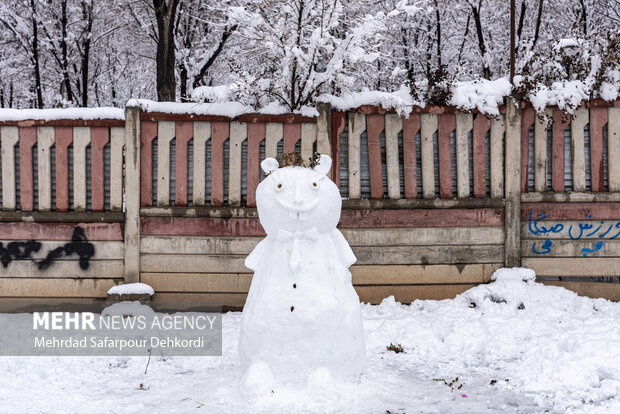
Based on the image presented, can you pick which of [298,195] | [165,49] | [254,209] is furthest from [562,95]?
[165,49]

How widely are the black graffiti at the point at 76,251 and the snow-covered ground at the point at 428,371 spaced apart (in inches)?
28.5

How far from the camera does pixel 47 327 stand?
232 inches

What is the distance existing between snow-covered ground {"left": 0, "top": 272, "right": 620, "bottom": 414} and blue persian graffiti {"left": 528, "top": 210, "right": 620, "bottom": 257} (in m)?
0.62

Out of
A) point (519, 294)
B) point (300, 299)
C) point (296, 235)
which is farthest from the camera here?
point (519, 294)

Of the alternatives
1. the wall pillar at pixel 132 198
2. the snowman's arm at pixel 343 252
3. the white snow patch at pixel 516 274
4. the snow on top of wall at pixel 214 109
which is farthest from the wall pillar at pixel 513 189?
the wall pillar at pixel 132 198

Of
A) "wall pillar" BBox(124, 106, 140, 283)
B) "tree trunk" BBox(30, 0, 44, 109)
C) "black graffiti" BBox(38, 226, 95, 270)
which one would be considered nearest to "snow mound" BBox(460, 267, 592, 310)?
Answer: "wall pillar" BBox(124, 106, 140, 283)

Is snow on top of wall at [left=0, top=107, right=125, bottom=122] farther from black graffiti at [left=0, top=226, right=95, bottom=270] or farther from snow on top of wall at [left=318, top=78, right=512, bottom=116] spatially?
snow on top of wall at [left=318, top=78, right=512, bottom=116]

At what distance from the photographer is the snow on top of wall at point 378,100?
628cm

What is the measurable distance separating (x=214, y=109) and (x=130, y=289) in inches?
96.2

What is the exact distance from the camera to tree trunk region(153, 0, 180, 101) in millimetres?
9375

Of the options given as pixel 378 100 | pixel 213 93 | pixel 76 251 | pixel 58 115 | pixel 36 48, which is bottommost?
pixel 76 251

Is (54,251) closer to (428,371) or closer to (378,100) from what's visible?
(378,100)

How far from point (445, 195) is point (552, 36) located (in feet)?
31.1

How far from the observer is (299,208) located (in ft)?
Answer: 12.6
